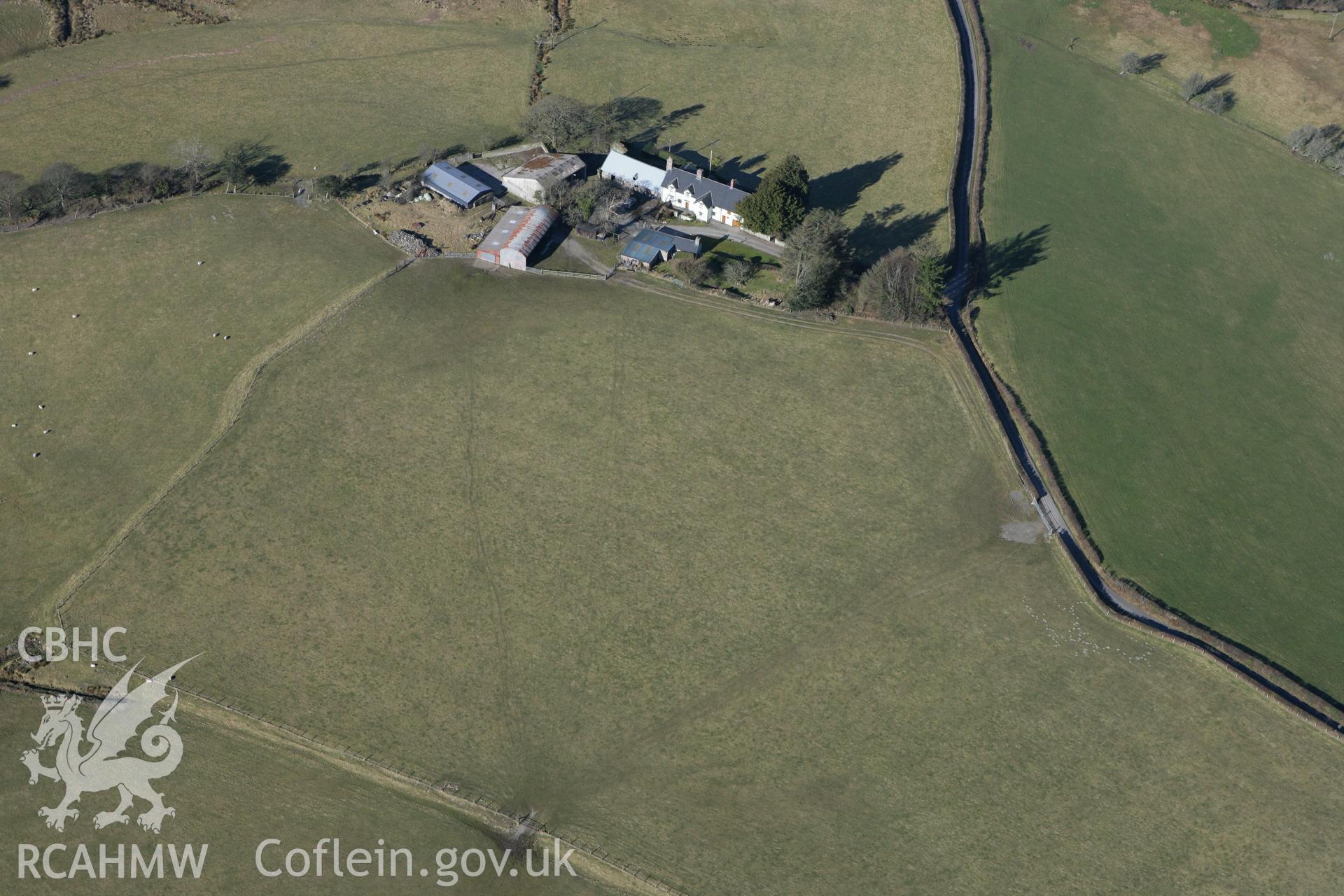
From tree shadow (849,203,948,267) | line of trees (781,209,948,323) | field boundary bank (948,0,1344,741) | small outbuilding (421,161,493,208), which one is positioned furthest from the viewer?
small outbuilding (421,161,493,208)

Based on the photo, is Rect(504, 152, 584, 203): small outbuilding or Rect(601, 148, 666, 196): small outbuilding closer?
Rect(504, 152, 584, 203): small outbuilding

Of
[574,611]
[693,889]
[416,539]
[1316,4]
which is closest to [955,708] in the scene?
[693,889]

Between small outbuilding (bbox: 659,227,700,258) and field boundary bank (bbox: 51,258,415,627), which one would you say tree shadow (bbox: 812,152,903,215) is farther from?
field boundary bank (bbox: 51,258,415,627)

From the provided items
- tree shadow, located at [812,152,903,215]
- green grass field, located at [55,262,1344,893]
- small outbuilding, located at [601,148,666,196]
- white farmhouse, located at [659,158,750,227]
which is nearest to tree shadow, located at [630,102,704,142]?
small outbuilding, located at [601,148,666,196]

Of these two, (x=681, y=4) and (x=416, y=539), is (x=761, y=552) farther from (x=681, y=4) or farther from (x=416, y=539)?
(x=681, y=4)

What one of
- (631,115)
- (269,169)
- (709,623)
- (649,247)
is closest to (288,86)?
(269,169)

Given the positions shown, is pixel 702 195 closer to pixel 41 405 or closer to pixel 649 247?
pixel 649 247
